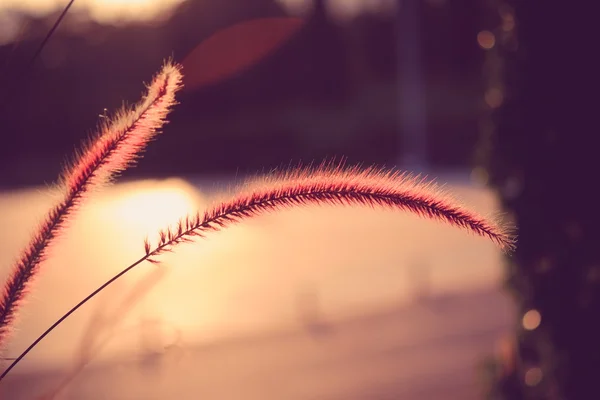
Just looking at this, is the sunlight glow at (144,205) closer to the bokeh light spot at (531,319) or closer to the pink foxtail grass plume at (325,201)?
the bokeh light spot at (531,319)

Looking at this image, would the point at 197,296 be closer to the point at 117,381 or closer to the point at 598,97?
the point at 117,381

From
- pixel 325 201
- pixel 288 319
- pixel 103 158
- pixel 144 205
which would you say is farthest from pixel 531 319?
pixel 144 205

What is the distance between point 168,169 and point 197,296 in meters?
14.0

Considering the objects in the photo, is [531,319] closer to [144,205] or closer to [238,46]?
[144,205]

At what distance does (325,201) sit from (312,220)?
17867 mm

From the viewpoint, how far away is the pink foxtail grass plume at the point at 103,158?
0.93 m

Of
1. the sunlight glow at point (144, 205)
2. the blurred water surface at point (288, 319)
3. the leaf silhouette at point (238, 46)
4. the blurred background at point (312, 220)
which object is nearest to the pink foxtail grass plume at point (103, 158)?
the blurred background at point (312, 220)

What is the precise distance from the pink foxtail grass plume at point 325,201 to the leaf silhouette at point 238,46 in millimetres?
22377

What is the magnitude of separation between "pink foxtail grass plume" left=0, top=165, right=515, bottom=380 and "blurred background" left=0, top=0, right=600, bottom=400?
4 centimetres

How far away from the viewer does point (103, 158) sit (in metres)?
0.98

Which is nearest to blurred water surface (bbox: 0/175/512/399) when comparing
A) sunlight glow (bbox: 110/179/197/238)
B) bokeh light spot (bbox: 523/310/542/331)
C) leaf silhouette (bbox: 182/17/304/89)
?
sunlight glow (bbox: 110/179/197/238)

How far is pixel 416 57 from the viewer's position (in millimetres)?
20375

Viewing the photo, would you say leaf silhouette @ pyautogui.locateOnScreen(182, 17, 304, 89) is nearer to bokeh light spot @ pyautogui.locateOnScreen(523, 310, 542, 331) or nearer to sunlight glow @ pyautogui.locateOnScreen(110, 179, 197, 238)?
sunlight glow @ pyautogui.locateOnScreen(110, 179, 197, 238)

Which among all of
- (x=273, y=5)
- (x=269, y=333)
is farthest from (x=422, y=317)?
(x=273, y=5)
